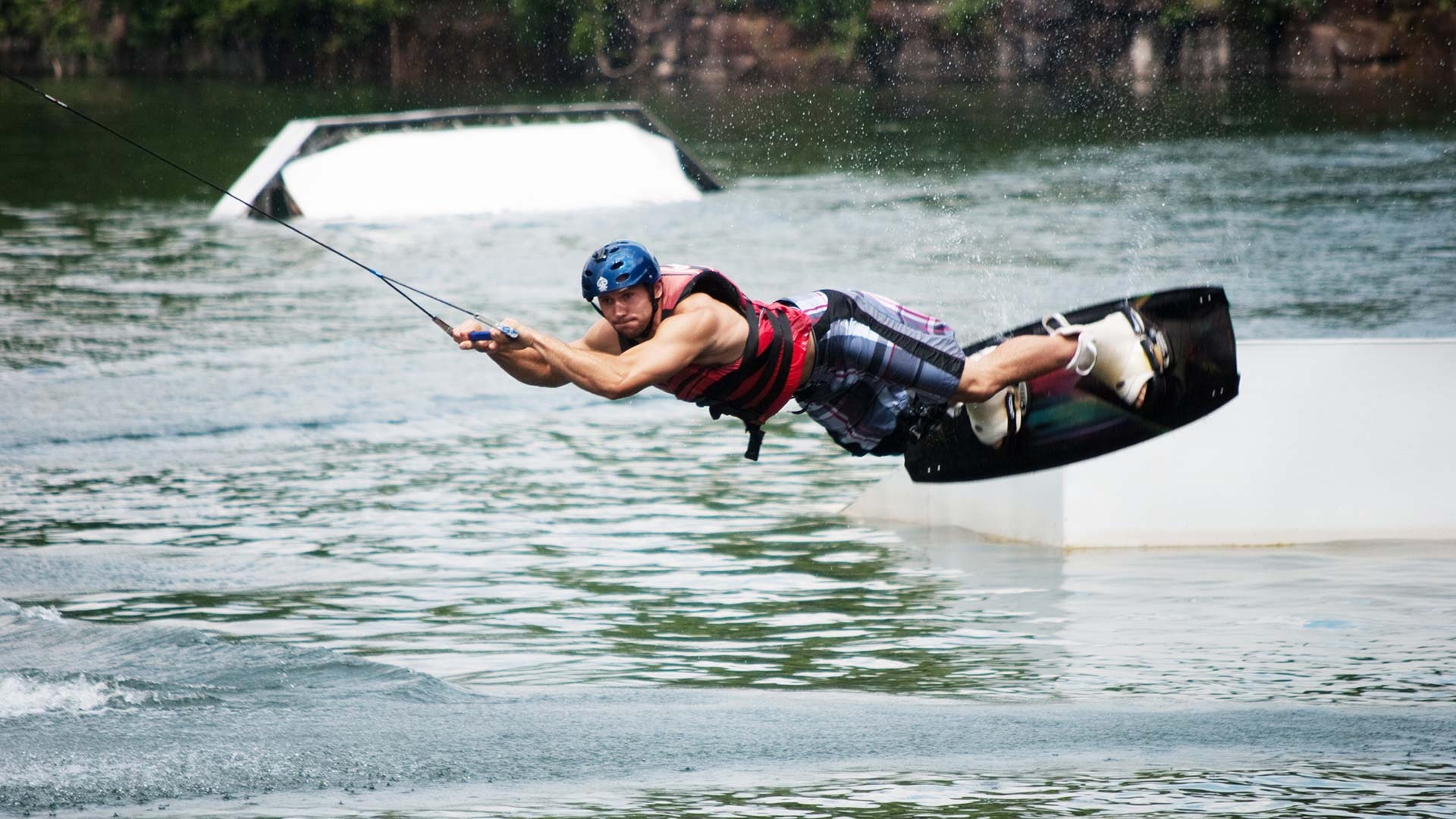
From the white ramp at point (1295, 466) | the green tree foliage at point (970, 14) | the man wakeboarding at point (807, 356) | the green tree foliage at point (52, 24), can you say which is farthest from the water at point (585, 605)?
the green tree foliage at point (52, 24)

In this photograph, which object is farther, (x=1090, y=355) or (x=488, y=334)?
(x=1090, y=355)

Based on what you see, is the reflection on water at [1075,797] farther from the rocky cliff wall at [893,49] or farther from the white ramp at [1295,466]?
the rocky cliff wall at [893,49]

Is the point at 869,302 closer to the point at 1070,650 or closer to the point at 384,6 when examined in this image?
the point at 1070,650

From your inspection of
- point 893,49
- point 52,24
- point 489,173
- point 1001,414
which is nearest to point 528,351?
point 1001,414

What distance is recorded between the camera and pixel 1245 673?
22.1 ft

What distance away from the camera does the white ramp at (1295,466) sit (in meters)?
8.42

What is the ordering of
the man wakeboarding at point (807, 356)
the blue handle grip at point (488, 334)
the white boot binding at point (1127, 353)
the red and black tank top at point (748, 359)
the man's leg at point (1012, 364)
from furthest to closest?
the white boot binding at point (1127, 353) → the man's leg at point (1012, 364) → the red and black tank top at point (748, 359) → the man wakeboarding at point (807, 356) → the blue handle grip at point (488, 334)

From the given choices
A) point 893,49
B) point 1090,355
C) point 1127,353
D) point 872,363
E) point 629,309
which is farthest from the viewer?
point 893,49

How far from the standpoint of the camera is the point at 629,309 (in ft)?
20.5

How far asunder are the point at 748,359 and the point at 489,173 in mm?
18932

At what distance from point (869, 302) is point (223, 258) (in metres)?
14.7

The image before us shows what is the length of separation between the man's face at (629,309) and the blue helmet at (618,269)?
42 mm

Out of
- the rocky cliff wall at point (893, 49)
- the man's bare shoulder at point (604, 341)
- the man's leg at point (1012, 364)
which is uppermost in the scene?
the rocky cliff wall at point (893, 49)

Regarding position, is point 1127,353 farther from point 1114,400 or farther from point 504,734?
point 504,734
